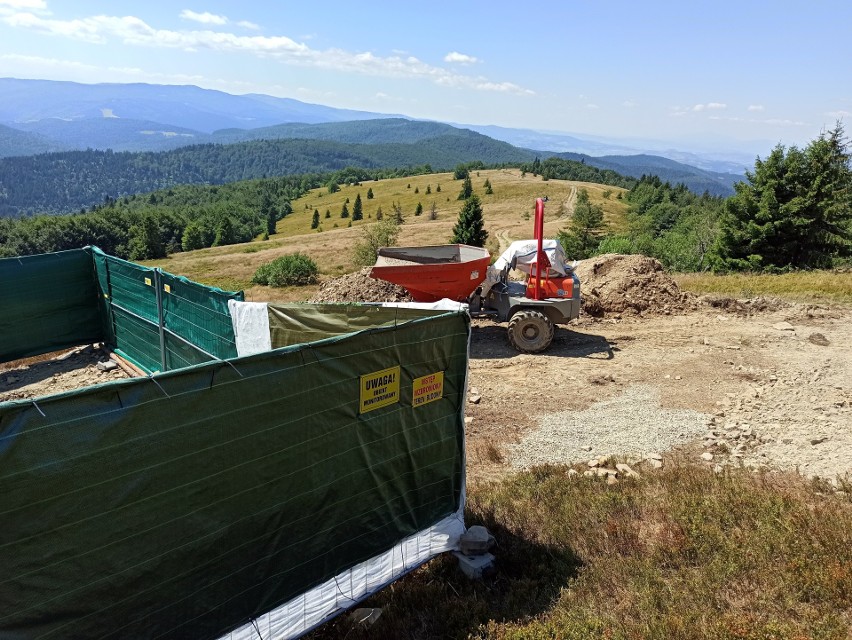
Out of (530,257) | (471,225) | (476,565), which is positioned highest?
(530,257)

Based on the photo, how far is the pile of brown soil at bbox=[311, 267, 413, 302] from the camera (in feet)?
56.4

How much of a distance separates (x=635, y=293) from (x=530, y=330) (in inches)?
174

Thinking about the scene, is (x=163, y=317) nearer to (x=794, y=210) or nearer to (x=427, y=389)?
(x=427, y=389)

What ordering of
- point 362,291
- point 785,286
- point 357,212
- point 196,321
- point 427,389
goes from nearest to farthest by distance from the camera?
point 427,389 → point 196,321 → point 785,286 → point 362,291 → point 357,212

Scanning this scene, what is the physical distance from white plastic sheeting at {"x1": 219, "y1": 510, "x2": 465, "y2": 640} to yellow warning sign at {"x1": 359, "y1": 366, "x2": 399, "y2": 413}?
Answer: 4.44 feet

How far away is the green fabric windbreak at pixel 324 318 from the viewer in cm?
685

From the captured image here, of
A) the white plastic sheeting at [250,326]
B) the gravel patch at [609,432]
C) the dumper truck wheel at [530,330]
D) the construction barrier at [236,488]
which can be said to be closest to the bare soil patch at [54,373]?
the white plastic sheeting at [250,326]

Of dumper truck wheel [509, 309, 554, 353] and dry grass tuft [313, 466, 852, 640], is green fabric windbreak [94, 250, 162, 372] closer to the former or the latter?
dumper truck wheel [509, 309, 554, 353]

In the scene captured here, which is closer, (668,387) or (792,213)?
(668,387)

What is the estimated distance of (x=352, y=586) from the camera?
455 centimetres

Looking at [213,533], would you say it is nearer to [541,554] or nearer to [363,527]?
[363,527]

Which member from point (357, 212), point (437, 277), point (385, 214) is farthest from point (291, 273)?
point (357, 212)

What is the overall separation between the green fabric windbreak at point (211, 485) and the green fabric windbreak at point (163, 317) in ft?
14.8

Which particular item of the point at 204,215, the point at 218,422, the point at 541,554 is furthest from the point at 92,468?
the point at 204,215
